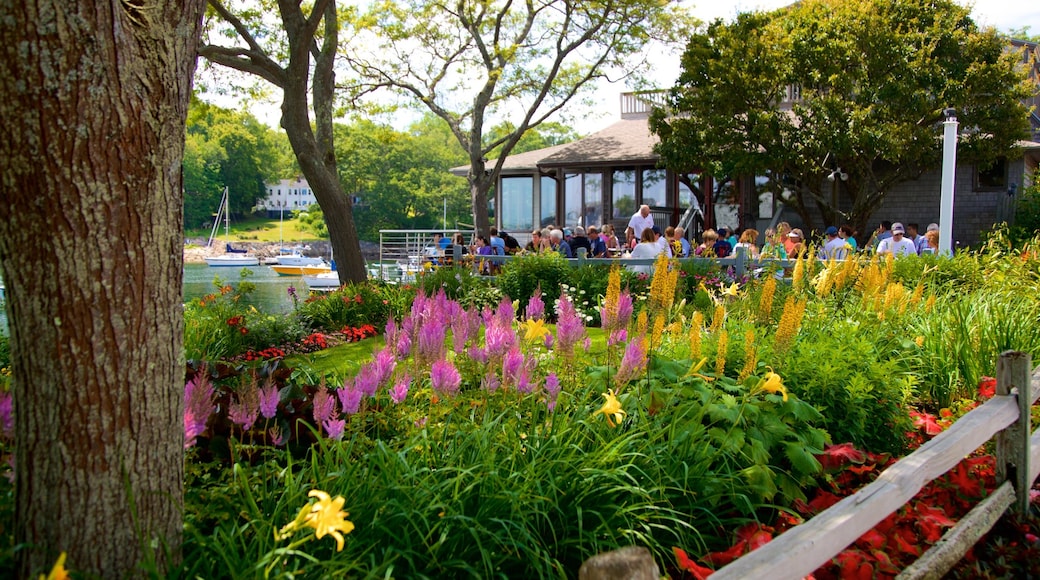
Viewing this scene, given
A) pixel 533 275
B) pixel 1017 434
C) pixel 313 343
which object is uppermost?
pixel 533 275

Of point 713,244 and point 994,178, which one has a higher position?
point 994,178

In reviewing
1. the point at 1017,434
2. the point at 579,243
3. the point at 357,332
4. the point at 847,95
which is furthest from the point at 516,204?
the point at 1017,434

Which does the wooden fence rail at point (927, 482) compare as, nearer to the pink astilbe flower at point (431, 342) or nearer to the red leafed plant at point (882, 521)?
the red leafed plant at point (882, 521)

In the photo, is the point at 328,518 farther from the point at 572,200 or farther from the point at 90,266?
the point at 572,200

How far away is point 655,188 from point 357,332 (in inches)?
672

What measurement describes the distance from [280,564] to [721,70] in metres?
20.3

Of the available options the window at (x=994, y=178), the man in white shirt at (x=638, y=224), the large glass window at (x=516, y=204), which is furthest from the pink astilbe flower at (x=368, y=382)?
the large glass window at (x=516, y=204)

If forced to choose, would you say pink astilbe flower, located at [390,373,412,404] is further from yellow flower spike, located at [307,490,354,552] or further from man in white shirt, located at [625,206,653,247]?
man in white shirt, located at [625,206,653,247]

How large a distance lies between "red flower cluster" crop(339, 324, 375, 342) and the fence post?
7732 millimetres

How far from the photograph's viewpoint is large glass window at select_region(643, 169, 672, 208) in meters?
25.5

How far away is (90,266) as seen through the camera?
2.17 meters

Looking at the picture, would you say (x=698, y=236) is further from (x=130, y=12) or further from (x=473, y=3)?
(x=130, y=12)

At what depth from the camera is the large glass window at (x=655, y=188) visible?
25.5 m

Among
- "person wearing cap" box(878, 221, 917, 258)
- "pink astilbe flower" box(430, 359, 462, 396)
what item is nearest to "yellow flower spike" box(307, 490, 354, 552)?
"pink astilbe flower" box(430, 359, 462, 396)
